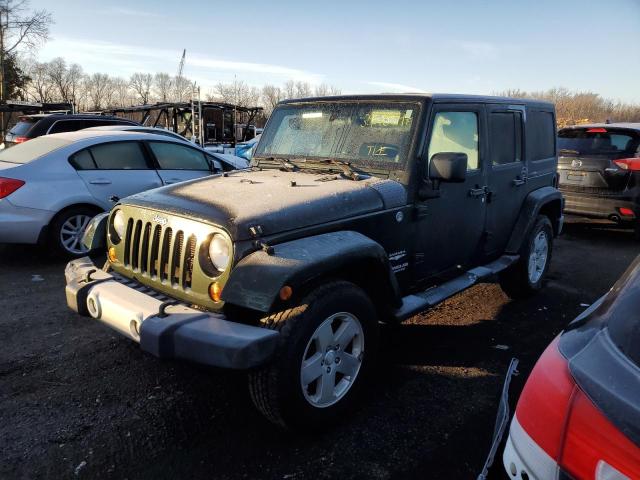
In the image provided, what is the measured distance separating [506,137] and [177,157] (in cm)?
463

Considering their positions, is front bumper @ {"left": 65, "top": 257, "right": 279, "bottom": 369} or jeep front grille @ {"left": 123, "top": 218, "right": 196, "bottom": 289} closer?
front bumper @ {"left": 65, "top": 257, "right": 279, "bottom": 369}

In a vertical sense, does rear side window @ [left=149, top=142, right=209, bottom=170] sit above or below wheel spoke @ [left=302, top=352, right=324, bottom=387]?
above

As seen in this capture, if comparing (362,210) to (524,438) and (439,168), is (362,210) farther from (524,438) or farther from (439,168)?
(524,438)

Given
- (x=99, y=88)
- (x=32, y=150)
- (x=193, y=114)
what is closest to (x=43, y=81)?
(x=99, y=88)

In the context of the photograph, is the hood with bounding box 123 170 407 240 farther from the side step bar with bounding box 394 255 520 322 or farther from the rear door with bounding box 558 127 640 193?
the rear door with bounding box 558 127 640 193

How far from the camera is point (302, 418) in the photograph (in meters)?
2.72

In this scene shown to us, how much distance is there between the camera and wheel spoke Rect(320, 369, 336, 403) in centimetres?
286

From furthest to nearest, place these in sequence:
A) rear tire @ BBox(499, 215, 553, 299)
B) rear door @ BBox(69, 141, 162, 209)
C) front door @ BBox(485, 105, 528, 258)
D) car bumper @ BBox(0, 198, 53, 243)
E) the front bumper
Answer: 1. rear door @ BBox(69, 141, 162, 209)
2. car bumper @ BBox(0, 198, 53, 243)
3. rear tire @ BBox(499, 215, 553, 299)
4. front door @ BBox(485, 105, 528, 258)
5. the front bumper

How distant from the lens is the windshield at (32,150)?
20.1ft

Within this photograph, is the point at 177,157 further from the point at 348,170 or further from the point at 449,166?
the point at 449,166

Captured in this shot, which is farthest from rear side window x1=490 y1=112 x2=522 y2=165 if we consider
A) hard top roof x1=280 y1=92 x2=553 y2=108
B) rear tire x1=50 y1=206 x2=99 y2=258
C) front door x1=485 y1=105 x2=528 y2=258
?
rear tire x1=50 y1=206 x2=99 y2=258

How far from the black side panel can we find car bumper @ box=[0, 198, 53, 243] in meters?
5.98

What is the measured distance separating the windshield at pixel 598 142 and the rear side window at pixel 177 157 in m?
5.95

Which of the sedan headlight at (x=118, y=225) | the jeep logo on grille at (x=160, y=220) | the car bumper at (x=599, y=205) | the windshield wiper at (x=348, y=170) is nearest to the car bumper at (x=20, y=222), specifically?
the sedan headlight at (x=118, y=225)
